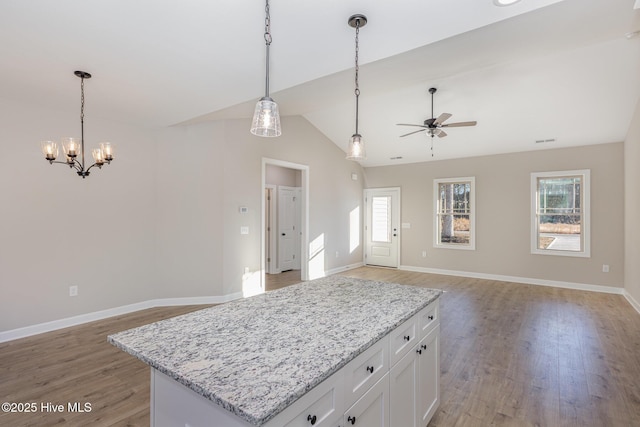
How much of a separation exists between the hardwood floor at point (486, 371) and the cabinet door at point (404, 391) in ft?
1.79

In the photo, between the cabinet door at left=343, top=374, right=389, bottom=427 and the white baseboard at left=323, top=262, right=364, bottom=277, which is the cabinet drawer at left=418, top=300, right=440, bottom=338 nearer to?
the cabinet door at left=343, top=374, right=389, bottom=427

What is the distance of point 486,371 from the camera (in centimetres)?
283

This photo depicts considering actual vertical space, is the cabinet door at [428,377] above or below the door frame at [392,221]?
below

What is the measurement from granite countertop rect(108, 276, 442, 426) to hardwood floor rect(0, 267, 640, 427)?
115 cm

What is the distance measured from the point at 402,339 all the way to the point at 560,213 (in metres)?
6.08

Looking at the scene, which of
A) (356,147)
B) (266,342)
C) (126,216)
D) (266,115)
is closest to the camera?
(266,342)

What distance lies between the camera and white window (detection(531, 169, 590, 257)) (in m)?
5.76

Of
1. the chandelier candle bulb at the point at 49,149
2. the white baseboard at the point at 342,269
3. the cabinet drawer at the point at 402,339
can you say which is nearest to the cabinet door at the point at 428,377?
the cabinet drawer at the point at 402,339

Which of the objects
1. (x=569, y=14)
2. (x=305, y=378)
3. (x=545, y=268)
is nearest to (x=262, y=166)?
(x=569, y=14)

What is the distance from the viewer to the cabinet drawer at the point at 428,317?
191 cm

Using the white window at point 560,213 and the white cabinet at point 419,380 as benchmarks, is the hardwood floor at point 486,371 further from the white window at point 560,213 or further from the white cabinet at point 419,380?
the white window at point 560,213

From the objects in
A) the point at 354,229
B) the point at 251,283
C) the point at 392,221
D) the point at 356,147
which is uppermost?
the point at 356,147

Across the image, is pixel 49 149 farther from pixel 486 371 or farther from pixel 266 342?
pixel 486 371

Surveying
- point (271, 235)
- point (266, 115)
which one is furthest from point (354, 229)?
point (266, 115)
